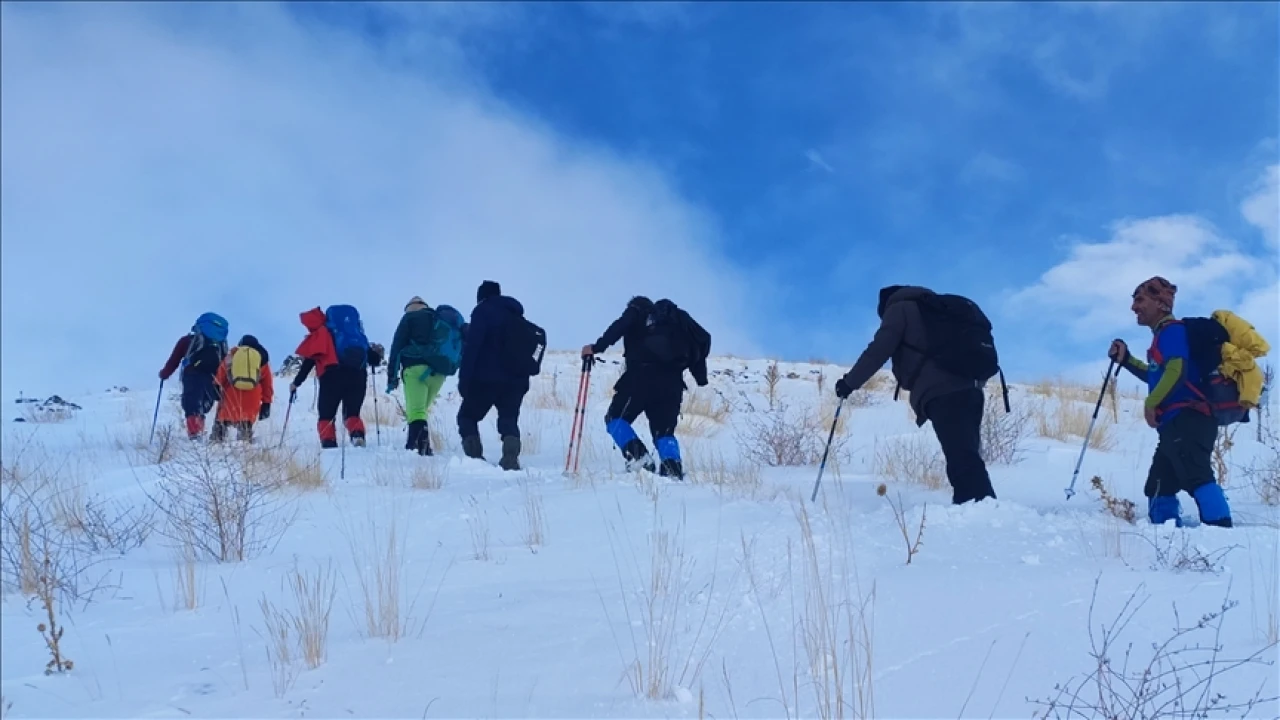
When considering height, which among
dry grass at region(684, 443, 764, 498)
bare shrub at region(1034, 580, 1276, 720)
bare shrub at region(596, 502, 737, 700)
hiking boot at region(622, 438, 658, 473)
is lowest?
bare shrub at region(596, 502, 737, 700)

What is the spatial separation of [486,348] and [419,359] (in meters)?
1.10

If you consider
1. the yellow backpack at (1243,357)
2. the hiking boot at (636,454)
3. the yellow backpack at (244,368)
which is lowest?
the hiking boot at (636,454)

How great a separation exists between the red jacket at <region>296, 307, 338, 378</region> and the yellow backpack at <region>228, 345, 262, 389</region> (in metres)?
1.11

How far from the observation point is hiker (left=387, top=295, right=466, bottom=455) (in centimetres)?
922

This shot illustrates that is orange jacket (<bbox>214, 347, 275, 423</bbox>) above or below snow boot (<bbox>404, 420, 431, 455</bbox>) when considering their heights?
above

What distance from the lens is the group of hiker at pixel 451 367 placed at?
749 cm

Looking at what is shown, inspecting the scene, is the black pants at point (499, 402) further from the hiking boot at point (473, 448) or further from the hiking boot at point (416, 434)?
the hiking boot at point (416, 434)

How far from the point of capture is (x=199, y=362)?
10.0m

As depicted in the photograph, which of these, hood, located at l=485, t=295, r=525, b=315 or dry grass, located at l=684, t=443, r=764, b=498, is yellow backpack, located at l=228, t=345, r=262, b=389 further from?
dry grass, located at l=684, t=443, r=764, b=498

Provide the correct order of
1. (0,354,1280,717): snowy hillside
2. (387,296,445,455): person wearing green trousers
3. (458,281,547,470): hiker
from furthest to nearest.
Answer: (387,296,445,455): person wearing green trousers
(458,281,547,470): hiker
(0,354,1280,717): snowy hillside

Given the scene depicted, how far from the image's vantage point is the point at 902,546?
4.45 metres

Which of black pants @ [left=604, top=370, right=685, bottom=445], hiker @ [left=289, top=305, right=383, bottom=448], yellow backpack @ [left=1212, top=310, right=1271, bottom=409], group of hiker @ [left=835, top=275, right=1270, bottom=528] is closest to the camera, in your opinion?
yellow backpack @ [left=1212, top=310, right=1271, bottom=409]

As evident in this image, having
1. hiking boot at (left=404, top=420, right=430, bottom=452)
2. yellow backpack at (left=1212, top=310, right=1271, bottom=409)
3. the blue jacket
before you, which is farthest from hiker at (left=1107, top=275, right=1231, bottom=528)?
hiking boot at (left=404, top=420, right=430, bottom=452)

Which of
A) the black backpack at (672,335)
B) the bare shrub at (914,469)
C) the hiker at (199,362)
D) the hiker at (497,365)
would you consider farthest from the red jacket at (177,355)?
the bare shrub at (914,469)
